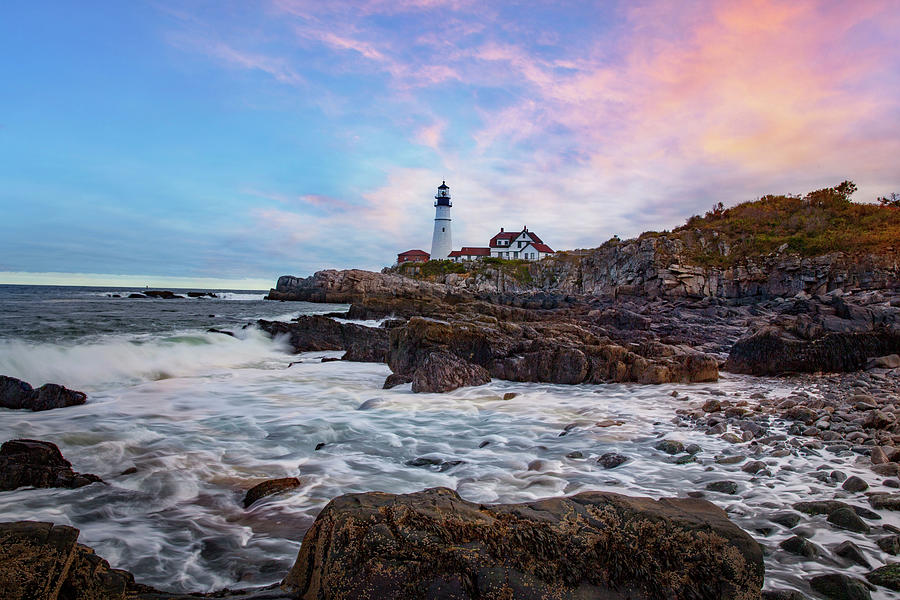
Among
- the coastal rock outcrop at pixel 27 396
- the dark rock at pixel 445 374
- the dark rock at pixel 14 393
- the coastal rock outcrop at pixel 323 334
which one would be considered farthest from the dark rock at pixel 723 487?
the coastal rock outcrop at pixel 323 334

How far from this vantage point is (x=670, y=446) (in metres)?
5.33

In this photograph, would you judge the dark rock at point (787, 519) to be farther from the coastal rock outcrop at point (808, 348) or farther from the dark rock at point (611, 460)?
the coastal rock outcrop at point (808, 348)

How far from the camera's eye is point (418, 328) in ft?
35.5

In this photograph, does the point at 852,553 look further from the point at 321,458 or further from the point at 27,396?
the point at 27,396

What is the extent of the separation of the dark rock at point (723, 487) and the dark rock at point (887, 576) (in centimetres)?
130

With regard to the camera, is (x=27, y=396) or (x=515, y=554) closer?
(x=515, y=554)

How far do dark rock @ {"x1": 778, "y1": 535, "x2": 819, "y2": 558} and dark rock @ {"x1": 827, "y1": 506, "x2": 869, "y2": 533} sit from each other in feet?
1.47

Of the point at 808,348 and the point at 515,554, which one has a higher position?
the point at 808,348

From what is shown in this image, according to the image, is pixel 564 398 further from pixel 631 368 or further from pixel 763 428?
pixel 763 428

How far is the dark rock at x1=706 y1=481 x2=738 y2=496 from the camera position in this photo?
4098 mm

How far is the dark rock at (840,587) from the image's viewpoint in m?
2.52

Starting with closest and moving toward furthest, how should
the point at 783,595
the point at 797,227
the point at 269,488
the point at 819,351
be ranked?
the point at 783,595
the point at 269,488
the point at 819,351
the point at 797,227

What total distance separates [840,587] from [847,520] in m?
1.06

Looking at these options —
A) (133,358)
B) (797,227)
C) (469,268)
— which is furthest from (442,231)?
(133,358)
